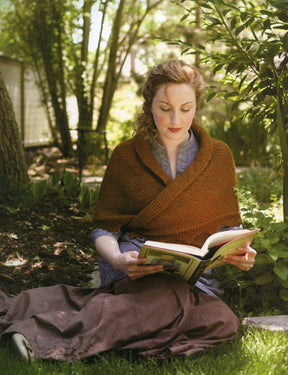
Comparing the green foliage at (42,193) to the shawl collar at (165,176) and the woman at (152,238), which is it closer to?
the woman at (152,238)

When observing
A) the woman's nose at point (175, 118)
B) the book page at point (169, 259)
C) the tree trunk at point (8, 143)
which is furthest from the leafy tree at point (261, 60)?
the tree trunk at point (8, 143)

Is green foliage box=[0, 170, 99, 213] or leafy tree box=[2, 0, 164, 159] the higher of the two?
leafy tree box=[2, 0, 164, 159]

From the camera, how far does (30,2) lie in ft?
25.1

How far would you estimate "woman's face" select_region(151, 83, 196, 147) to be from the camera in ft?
8.14

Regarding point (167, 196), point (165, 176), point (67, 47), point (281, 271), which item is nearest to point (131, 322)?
point (167, 196)

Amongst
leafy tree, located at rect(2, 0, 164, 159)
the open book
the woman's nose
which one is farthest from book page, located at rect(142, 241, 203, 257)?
leafy tree, located at rect(2, 0, 164, 159)

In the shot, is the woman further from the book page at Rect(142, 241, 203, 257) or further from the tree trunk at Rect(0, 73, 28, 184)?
the tree trunk at Rect(0, 73, 28, 184)

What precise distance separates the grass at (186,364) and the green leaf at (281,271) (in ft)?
1.39

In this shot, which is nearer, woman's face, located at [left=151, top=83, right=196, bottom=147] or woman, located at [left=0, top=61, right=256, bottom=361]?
woman, located at [left=0, top=61, right=256, bottom=361]

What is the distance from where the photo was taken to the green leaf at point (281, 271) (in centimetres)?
266

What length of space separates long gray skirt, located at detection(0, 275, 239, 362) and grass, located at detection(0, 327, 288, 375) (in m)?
0.05

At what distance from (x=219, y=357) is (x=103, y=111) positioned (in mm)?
6441

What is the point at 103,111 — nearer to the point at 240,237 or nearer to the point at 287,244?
the point at 287,244

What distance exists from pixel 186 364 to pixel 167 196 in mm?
796
